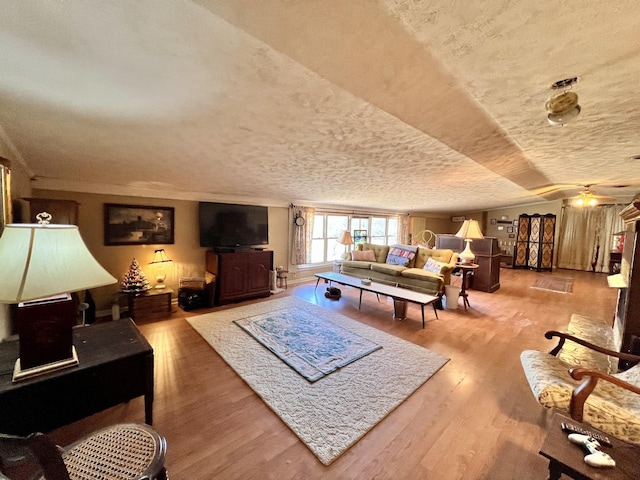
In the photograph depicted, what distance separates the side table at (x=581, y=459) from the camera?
1.06 metres

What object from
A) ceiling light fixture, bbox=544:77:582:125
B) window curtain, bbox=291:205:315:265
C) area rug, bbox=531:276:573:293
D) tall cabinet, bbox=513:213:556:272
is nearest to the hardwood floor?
ceiling light fixture, bbox=544:77:582:125

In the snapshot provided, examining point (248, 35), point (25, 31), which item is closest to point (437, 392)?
point (248, 35)

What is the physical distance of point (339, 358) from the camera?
8.50ft

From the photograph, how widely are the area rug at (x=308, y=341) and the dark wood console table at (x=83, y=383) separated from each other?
51.0 inches

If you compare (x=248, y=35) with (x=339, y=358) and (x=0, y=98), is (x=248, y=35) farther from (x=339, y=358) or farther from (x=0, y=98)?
(x=339, y=358)

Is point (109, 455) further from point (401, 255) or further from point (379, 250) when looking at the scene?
point (379, 250)

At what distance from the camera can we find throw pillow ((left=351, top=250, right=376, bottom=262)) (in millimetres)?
5926

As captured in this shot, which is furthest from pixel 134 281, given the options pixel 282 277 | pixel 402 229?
pixel 402 229

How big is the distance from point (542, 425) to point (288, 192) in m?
4.38

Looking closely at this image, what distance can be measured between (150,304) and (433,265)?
4.91 meters

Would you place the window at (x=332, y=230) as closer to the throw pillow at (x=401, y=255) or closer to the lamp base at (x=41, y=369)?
the throw pillow at (x=401, y=255)

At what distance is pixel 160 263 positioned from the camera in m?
4.19

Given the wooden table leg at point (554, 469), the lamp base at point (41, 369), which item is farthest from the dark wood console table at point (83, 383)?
the wooden table leg at point (554, 469)

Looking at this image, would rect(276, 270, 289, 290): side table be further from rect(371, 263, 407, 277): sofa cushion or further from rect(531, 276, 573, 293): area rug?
rect(531, 276, 573, 293): area rug
